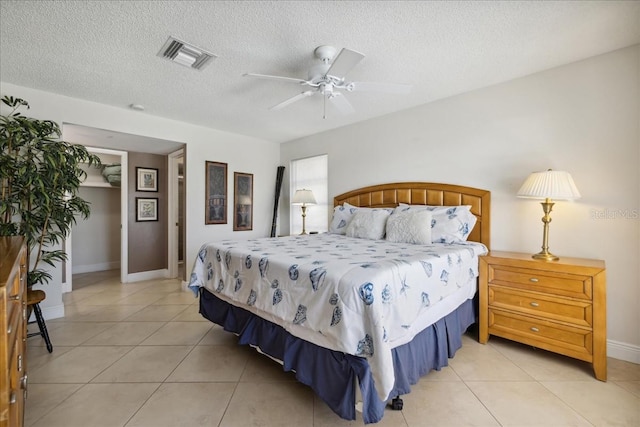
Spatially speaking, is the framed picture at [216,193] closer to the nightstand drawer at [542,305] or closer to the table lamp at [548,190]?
the nightstand drawer at [542,305]

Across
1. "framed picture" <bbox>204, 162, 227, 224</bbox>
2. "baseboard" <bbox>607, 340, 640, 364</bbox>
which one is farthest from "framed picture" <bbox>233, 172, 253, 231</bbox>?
"baseboard" <bbox>607, 340, 640, 364</bbox>

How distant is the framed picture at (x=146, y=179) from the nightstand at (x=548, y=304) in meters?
5.02

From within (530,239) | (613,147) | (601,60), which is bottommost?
(530,239)

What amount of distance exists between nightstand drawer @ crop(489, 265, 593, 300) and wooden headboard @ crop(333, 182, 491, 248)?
1.85 ft

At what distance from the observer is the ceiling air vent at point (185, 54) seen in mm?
2217

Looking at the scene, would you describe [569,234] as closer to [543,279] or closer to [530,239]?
[530,239]

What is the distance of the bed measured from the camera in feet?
4.81

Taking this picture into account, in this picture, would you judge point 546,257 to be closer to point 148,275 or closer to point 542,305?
point 542,305

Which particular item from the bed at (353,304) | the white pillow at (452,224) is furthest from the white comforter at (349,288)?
the white pillow at (452,224)

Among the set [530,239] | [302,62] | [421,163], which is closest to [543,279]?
[530,239]

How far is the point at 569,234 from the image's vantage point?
2.54 metres

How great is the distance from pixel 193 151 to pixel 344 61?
3.13m

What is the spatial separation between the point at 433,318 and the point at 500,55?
2.19m

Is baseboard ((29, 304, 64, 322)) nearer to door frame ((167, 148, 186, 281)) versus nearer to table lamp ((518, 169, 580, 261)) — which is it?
door frame ((167, 148, 186, 281))
